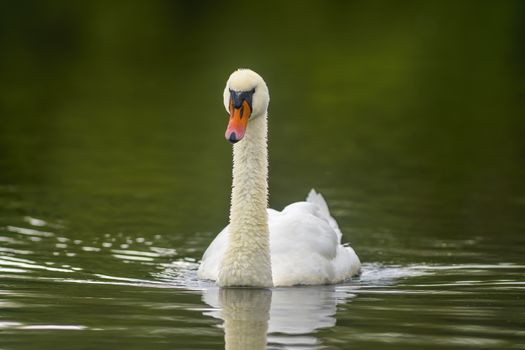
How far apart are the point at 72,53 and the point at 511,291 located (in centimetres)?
4245

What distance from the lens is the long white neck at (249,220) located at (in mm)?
13023

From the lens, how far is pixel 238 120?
1296 centimetres

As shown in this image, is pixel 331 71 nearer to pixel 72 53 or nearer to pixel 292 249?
pixel 72 53

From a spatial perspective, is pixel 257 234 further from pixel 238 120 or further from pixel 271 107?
pixel 271 107

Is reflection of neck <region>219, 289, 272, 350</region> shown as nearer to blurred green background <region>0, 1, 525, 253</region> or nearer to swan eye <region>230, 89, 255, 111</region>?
swan eye <region>230, 89, 255, 111</region>

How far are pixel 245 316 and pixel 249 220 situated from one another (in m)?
1.94

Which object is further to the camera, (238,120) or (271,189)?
(271,189)

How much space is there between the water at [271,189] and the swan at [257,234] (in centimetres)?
21

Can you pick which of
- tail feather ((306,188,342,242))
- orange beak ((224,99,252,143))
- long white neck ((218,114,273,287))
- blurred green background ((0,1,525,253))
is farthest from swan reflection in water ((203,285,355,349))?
blurred green background ((0,1,525,253))

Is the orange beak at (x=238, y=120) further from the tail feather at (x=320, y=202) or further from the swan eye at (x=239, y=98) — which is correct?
the tail feather at (x=320, y=202)

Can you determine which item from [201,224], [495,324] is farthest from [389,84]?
[495,324]

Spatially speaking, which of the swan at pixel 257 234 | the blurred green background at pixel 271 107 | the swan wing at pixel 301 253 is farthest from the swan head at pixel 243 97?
the blurred green background at pixel 271 107

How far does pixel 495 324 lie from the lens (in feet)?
36.4

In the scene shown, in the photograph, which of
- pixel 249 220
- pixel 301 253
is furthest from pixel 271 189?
pixel 249 220
